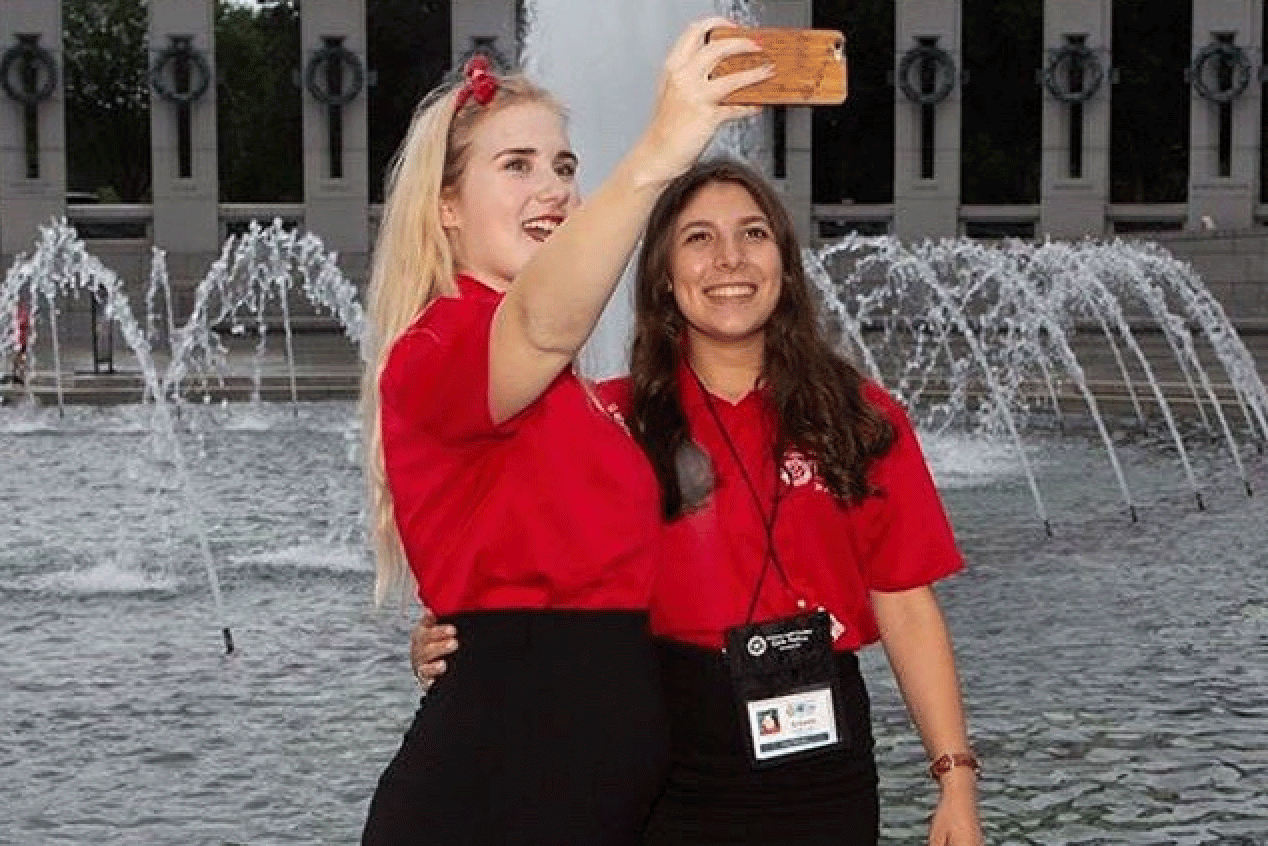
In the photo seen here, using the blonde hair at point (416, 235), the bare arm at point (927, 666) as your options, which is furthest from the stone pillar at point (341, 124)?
the blonde hair at point (416, 235)

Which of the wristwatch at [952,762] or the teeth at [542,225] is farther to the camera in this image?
the wristwatch at [952,762]

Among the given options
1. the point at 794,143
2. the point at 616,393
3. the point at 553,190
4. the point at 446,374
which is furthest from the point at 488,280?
the point at 794,143

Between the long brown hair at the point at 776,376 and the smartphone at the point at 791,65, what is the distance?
529 millimetres

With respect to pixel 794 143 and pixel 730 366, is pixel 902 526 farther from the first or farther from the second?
pixel 794 143

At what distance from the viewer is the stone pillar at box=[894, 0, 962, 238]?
136ft

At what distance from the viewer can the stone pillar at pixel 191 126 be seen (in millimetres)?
41688

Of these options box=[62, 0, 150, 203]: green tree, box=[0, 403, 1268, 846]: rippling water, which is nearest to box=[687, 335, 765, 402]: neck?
box=[0, 403, 1268, 846]: rippling water

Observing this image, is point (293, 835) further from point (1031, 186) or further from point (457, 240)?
point (1031, 186)

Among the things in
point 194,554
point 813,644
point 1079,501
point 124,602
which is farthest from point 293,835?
point 1079,501

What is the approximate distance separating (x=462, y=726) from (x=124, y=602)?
26.1 feet

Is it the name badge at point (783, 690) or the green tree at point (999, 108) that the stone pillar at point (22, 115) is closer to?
the green tree at point (999, 108)

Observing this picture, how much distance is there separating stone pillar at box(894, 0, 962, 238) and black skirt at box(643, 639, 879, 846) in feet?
127

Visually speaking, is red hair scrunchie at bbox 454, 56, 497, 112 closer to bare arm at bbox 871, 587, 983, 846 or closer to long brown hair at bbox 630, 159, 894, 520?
long brown hair at bbox 630, 159, 894, 520

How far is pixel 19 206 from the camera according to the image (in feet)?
138
